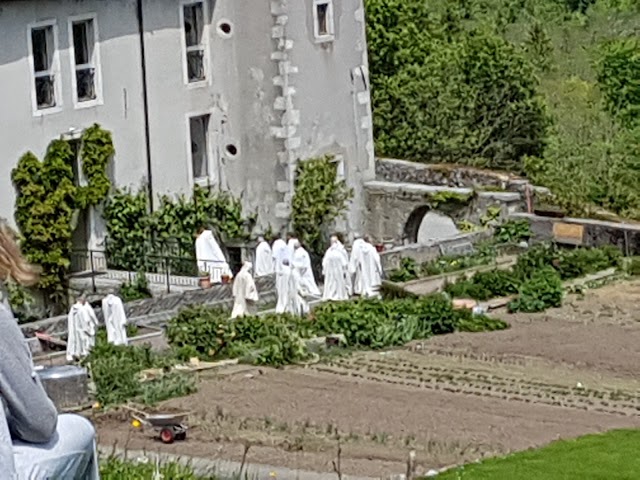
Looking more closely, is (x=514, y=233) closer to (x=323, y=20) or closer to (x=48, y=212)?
(x=323, y=20)

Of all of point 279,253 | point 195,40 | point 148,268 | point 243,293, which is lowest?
point 243,293

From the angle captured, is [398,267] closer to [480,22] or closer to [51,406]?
[51,406]

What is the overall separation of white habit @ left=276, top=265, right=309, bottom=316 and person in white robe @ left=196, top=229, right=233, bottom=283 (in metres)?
2.73

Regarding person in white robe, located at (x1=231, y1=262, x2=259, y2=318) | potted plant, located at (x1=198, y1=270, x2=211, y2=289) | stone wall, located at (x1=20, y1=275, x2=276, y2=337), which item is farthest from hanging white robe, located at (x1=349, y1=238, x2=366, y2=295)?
person in white robe, located at (x1=231, y1=262, x2=259, y2=318)

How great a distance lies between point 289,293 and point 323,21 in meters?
8.79

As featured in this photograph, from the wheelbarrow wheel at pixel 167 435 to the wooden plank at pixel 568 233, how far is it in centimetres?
1722

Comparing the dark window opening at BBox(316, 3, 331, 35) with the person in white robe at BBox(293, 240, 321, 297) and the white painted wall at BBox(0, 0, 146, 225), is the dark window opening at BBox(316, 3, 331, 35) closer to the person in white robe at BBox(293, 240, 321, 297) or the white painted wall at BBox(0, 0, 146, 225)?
the white painted wall at BBox(0, 0, 146, 225)

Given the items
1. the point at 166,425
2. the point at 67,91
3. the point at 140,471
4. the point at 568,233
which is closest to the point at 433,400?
the point at 166,425

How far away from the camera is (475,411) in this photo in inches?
944

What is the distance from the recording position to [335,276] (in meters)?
35.2

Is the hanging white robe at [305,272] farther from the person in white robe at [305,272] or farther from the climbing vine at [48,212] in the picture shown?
the climbing vine at [48,212]

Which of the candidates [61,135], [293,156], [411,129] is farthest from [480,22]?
[61,135]

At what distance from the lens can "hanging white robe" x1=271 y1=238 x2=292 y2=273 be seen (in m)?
35.1

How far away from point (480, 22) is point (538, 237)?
1260 inches
